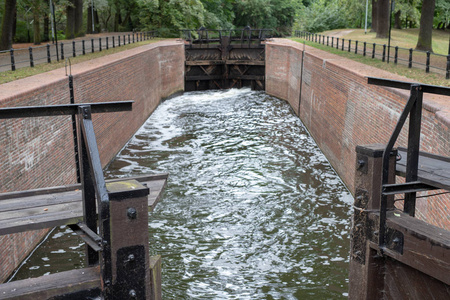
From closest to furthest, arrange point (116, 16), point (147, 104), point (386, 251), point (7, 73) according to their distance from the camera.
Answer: point (386, 251)
point (7, 73)
point (147, 104)
point (116, 16)

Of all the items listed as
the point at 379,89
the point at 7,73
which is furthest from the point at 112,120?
the point at 379,89

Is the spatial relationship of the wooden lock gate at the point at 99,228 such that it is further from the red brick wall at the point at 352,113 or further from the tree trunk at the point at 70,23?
the tree trunk at the point at 70,23

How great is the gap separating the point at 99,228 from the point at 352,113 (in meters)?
10.7

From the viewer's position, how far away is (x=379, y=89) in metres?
11.1

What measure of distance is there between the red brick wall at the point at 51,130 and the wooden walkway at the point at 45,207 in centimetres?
375

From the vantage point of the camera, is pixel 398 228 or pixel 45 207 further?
pixel 398 228

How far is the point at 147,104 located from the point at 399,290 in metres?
18.0

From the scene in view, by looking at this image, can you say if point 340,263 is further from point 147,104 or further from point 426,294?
point 147,104

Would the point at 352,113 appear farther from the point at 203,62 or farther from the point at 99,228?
the point at 203,62

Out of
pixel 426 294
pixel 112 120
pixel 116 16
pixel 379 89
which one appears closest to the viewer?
pixel 426 294

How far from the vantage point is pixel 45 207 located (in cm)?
421

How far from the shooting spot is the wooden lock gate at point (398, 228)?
4.65m

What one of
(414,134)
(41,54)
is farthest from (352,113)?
(41,54)

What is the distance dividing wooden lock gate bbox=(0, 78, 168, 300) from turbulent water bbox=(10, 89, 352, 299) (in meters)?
4.41
